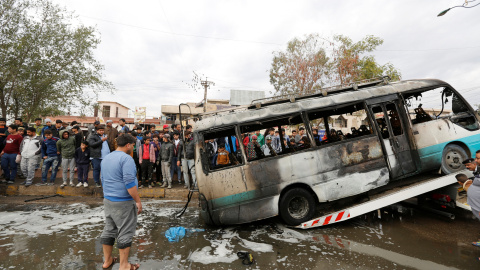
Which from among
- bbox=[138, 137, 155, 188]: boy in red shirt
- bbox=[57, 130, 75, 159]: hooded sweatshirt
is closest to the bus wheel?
bbox=[138, 137, 155, 188]: boy in red shirt

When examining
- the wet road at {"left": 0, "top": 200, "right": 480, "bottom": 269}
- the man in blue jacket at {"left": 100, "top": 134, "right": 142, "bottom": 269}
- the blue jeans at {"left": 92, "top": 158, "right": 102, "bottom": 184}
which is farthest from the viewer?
the blue jeans at {"left": 92, "top": 158, "right": 102, "bottom": 184}

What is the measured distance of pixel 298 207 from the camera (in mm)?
4984

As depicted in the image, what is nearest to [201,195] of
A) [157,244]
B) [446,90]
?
[157,244]

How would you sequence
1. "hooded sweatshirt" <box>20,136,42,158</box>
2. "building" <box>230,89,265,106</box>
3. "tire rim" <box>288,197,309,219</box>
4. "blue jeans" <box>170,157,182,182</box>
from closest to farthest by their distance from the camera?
"tire rim" <box>288,197,309,219</box> → "hooded sweatshirt" <box>20,136,42,158</box> → "blue jeans" <box>170,157,182,182</box> → "building" <box>230,89,265,106</box>

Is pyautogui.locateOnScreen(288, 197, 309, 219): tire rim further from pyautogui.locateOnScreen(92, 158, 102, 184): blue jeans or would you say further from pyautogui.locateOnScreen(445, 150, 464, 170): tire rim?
pyautogui.locateOnScreen(92, 158, 102, 184): blue jeans

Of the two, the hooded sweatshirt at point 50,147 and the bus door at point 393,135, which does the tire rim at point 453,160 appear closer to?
the bus door at point 393,135

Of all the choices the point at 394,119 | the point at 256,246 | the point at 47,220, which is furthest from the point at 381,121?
the point at 47,220

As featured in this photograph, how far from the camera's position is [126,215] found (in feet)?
10.7

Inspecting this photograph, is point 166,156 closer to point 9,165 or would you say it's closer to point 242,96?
point 9,165

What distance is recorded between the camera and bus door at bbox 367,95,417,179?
16.9ft

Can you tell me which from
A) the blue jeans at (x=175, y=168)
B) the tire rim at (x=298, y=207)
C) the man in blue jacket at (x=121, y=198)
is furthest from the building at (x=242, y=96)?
the man in blue jacket at (x=121, y=198)

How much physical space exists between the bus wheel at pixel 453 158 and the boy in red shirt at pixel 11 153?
41.5ft

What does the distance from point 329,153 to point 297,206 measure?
52.9 inches

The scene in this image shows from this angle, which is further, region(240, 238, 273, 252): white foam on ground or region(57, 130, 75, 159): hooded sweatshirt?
region(57, 130, 75, 159): hooded sweatshirt
